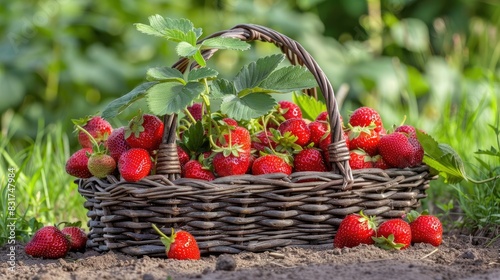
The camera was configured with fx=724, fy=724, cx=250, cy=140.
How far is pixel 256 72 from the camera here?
6.19ft

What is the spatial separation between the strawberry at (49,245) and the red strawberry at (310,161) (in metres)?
0.65

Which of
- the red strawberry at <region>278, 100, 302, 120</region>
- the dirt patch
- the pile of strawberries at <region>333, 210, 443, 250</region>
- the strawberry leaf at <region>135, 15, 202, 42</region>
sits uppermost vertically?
the strawberry leaf at <region>135, 15, 202, 42</region>

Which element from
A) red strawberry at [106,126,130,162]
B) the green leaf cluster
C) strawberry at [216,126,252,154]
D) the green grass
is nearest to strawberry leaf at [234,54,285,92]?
the green leaf cluster

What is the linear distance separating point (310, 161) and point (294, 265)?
30cm

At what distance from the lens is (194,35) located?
1782mm

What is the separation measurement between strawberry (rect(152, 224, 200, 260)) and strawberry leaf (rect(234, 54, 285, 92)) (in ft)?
1.31

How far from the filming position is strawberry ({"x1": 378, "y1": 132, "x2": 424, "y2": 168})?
75.4 inches

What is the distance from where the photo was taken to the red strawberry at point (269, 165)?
5.93 feet

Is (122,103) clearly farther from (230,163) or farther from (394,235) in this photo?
(394,235)

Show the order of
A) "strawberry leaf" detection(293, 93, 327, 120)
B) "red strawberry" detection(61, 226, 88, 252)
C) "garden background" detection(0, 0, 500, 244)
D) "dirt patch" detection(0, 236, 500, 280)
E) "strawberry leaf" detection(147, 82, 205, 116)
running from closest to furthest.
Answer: "dirt patch" detection(0, 236, 500, 280)
"strawberry leaf" detection(147, 82, 205, 116)
"red strawberry" detection(61, 226, 88, 252)
"strawberry leaf" detection(293, 93, 327, 120)
"garden background" detection(0, 0, 500, 244)

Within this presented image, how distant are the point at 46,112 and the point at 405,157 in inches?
112

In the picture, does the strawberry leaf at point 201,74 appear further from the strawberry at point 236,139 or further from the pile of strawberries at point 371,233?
the pile of strawberries at point 371,233

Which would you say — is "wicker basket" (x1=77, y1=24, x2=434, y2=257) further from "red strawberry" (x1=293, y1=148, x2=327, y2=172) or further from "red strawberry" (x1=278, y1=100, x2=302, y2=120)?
"red strawberry" (x1=278, y1=100, x2=302, y2=120)

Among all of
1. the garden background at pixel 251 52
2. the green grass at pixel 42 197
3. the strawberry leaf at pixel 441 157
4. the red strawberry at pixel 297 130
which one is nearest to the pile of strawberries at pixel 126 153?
the red strawberry at pixel 297 130
